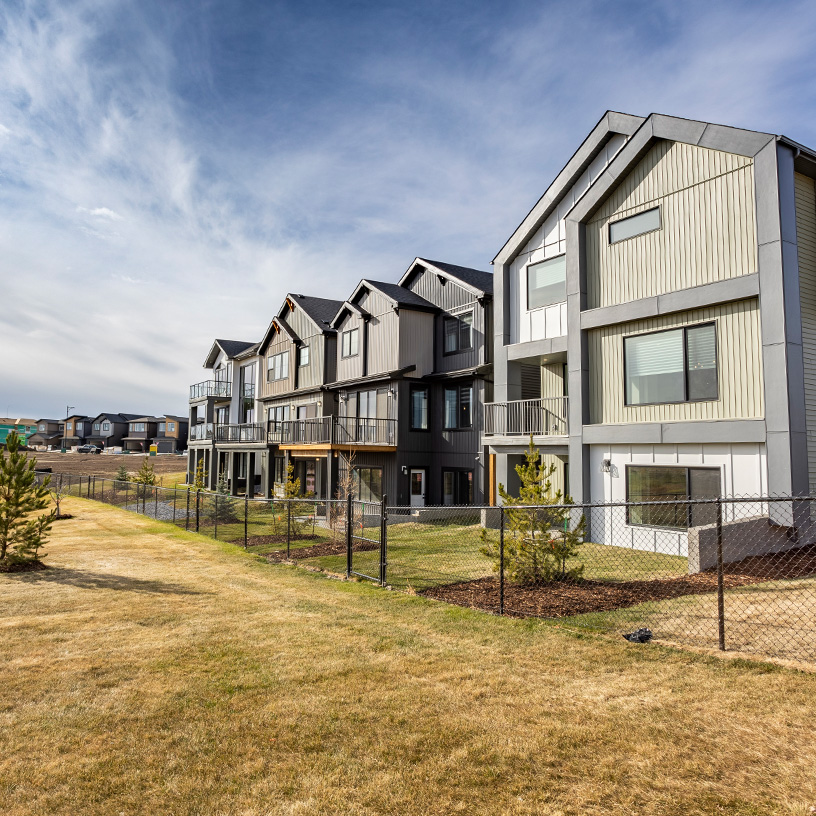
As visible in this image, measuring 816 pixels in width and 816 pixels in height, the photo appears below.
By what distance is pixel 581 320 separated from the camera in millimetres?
16594

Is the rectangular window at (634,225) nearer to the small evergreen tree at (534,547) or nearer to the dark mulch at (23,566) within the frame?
A: the small evergreen tree at (534,547)

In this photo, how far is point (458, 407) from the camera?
79.9 feet

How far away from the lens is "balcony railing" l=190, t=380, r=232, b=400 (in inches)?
1752

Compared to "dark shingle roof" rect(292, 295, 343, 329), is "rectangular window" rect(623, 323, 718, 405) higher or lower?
lower

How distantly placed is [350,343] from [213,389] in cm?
2015

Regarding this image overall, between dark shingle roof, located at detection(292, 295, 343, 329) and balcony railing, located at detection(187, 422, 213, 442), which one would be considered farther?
balcony railing, located at detection(187, 422, 213, 442)

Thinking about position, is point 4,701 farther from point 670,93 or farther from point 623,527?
point 670,93

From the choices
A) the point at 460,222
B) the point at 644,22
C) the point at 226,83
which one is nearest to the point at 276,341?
the point at 460,222

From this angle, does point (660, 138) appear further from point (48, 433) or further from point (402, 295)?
point (48, 433)

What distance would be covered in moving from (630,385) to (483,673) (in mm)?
11074

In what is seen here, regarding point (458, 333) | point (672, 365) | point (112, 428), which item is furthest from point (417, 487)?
point (112, 428)

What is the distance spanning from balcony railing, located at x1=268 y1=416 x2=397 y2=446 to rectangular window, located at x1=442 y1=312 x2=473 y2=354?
402 cm

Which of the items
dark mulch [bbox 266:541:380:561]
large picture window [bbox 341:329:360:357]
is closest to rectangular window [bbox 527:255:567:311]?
dark mulch [bbox 266:541:380:561]

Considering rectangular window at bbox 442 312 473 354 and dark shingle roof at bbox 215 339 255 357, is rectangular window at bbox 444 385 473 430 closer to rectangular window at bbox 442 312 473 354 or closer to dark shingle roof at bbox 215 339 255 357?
rectangular window at bbox 442 312 473 354
